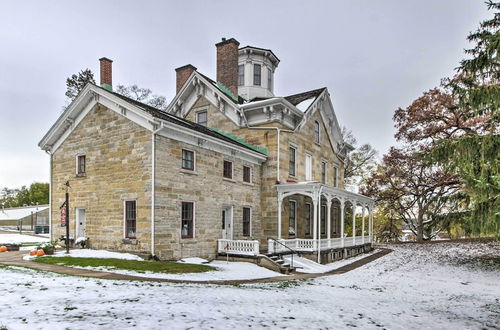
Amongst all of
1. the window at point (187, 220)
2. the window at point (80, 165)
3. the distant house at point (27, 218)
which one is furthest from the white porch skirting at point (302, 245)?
the distant house at point (27, 218)

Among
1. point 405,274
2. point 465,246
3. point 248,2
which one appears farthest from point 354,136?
point 405,274

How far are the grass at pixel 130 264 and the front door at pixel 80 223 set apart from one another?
2988 mm

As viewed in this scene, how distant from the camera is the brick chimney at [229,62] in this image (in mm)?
23500

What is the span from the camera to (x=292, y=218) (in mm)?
22281

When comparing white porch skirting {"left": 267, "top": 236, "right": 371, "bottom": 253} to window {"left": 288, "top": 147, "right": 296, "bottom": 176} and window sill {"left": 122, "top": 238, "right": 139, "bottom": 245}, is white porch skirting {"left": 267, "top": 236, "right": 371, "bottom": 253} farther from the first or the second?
window sill {"left": 122, "top": 238, "right": 139, "bottom": 245}

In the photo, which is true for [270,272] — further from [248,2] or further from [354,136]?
[354,136]

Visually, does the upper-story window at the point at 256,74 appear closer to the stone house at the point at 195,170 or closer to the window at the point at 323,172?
the stone house at the point at 195,170

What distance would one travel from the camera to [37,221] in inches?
1871

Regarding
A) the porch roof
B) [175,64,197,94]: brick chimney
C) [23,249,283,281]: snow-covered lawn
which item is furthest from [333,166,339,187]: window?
[23,249,283,281]: snow-covered lawn

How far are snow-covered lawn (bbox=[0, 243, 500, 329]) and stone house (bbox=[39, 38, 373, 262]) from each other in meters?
5.05

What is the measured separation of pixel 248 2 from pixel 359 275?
16.2 metres

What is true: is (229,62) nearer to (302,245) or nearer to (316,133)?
(316,133)

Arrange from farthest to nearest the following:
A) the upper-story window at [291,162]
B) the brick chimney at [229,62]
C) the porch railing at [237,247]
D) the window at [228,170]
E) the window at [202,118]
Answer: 1. the brick chimney at [229,62]
2. the window at [202,118]
3. the upper-story window at [291,162]
4. the window at [228,170]
5. the porch railing at [237,247]

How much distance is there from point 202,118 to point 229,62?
397 cm
